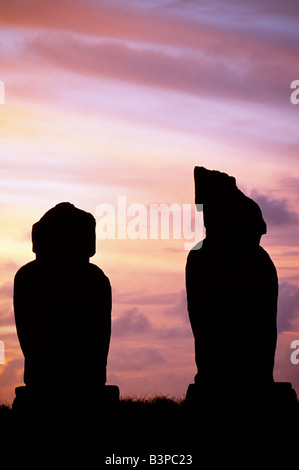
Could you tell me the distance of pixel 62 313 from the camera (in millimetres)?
16859

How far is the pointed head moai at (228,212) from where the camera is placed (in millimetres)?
17266

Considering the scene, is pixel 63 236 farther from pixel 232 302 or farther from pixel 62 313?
pixel 232 302

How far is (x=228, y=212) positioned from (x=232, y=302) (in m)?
1.60

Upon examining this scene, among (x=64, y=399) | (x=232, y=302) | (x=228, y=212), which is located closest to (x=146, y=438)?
(x=64, y=399)

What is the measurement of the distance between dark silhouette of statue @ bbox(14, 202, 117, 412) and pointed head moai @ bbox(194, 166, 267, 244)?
214 cm

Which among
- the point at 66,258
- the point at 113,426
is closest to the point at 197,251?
the point at 66,258

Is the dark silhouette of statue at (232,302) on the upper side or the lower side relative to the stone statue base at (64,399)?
upper

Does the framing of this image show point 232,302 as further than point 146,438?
Yes

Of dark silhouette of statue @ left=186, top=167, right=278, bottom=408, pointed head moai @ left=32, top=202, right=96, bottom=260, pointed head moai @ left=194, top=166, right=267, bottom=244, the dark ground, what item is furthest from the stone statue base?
pointed head moai @ left=194, top=166, right=267, bottom=244

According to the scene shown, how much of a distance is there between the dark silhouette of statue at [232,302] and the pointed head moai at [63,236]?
1.84m

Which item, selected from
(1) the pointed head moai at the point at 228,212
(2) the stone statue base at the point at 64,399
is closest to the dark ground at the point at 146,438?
(2) the stone statue base at the point at 64,399

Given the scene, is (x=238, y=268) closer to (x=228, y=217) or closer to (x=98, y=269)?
(x=228, y=217)

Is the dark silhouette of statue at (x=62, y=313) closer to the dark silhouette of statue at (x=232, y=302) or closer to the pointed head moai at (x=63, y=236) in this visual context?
the pointed head moai at (x=63, y=236)
